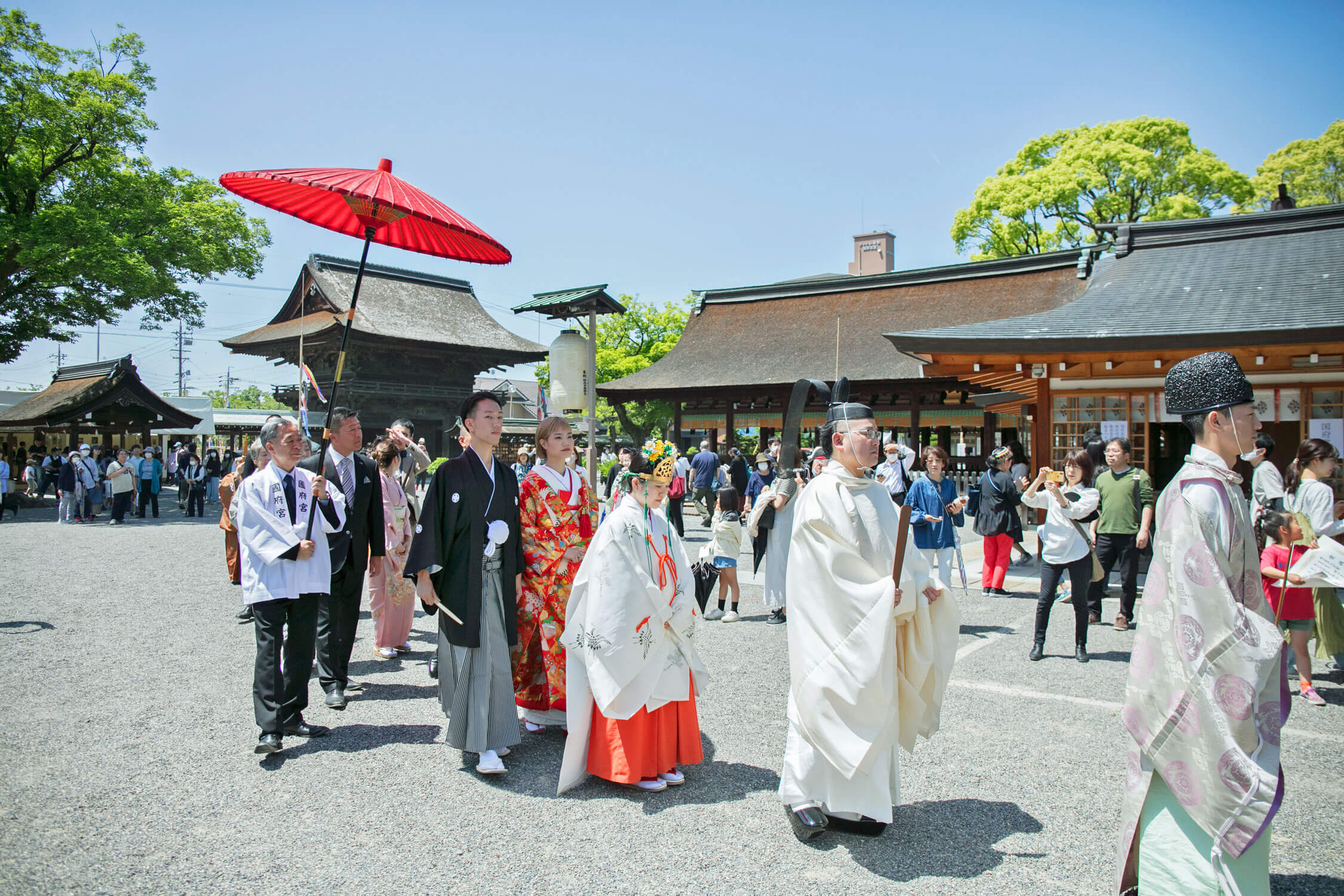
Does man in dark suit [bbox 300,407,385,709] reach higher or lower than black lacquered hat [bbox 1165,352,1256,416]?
lower

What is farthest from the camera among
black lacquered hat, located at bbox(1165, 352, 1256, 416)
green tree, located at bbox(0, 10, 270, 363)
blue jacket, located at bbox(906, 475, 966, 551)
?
green tree, located at bbox(0, 10, 270, 363)

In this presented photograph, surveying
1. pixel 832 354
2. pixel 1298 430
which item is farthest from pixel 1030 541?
pixel 832 354

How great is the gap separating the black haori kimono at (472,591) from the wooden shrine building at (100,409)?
20.5 metres

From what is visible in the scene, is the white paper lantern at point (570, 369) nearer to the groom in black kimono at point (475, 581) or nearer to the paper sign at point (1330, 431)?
the groom in black kimono at point (475, 581)

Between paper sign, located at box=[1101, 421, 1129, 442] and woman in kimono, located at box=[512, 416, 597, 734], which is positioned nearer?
woman in kimono, located at box=[512, 416, 597, 734]

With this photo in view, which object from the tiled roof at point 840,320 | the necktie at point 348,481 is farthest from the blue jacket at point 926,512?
the tiled roof at point 840,320

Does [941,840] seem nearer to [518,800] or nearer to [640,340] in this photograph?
[518,800]

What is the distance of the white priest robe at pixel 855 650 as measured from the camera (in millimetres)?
2850

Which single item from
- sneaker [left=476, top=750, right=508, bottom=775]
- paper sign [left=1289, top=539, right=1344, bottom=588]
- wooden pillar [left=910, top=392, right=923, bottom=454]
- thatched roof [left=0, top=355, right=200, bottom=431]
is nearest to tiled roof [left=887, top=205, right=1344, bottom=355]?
paper sign [left=1289, top=539, right=1344, bottom=588]

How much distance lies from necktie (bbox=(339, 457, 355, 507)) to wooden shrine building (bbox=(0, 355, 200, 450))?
19.0 meters

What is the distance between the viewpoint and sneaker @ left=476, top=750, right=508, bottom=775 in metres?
3.56

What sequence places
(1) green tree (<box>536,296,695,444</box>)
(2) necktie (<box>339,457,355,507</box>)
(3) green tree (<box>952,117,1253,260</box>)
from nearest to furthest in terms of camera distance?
1. (2) necktie (<box>339,457,355,507</box>)
2. (3) green tree (<box>952,117,1253,260</box>)
3. (1) green tree (<box>536,296,695,444</box>)

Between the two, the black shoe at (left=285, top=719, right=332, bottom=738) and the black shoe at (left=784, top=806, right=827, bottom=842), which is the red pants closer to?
the black shoe at (left=784, top=806, right=827, bottom=842)

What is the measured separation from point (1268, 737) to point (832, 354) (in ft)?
56.1
